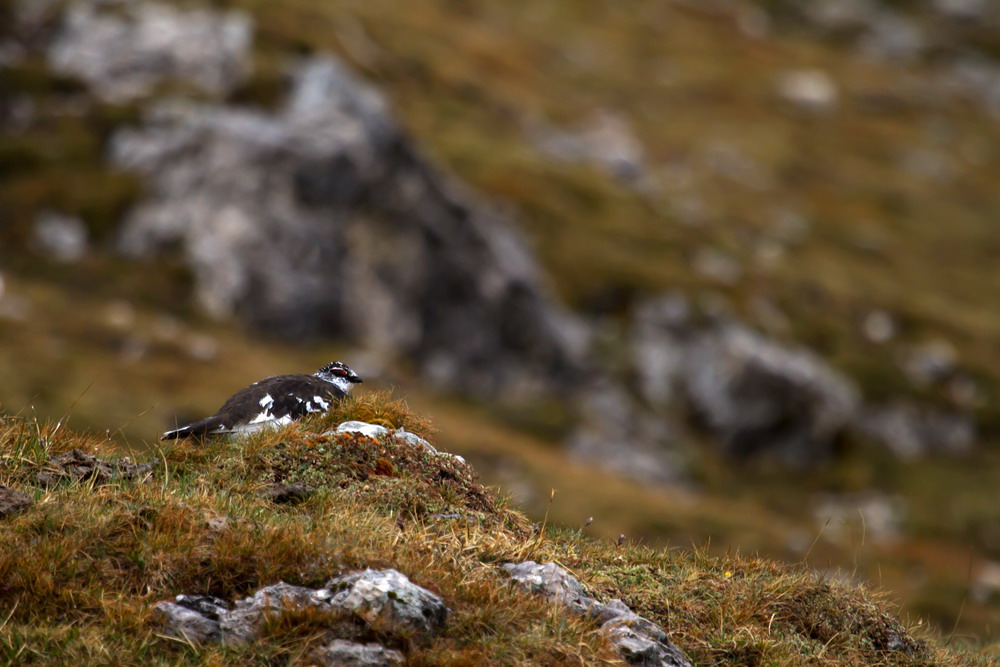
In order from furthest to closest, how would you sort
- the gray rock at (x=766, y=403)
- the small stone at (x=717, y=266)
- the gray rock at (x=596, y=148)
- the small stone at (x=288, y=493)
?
the gray rock at (x=596, y=148), the small stone at (x=717, y=266), the gray rock at (x=766, y=403), the small stone at (x=288, y=493)

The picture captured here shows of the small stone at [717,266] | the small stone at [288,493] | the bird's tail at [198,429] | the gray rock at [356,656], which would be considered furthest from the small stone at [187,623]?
the small stone at [717,266]

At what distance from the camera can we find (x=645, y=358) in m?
79.8

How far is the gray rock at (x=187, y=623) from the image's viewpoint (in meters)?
8.09

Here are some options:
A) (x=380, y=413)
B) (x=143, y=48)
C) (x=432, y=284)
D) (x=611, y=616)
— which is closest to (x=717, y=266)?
(x=432, y=284)

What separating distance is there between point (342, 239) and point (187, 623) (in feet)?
226

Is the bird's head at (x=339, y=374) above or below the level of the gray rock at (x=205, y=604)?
below

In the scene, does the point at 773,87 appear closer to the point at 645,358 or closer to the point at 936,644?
the point at 645,358

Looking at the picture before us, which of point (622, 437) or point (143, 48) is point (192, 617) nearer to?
point (622, 437)

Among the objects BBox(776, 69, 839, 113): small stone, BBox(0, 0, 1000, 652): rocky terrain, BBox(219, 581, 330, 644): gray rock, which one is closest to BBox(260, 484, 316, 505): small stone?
BBox(219, 581, 330, 644): gray rock

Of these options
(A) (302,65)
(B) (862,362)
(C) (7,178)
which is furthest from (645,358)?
(C) (7,178)

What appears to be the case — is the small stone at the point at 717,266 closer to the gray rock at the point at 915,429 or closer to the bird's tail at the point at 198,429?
the gray rock at the point at 915,429

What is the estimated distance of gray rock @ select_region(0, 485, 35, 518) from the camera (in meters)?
8.93

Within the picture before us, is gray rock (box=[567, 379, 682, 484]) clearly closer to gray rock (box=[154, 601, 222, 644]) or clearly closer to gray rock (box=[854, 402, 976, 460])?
gray rock (box=[854, 402, 976, 460])

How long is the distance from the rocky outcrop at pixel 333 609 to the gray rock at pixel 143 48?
252 feet
